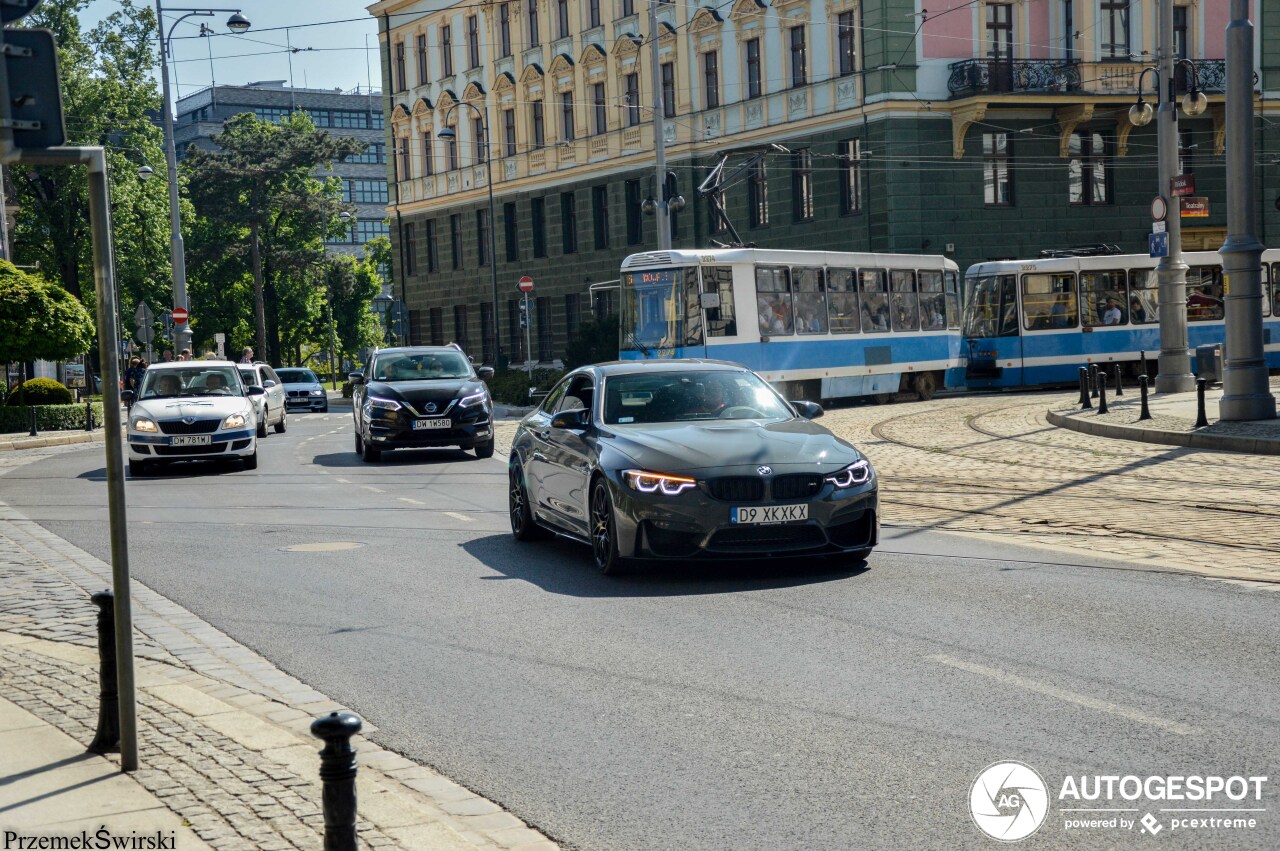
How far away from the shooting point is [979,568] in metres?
10.7

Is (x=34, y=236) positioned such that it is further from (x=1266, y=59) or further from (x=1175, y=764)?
→ (x=1175, y=764)

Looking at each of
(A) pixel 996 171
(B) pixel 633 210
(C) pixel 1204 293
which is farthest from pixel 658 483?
(B) pixel 633 210

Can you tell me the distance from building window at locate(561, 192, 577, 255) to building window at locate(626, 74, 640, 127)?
4906 mm

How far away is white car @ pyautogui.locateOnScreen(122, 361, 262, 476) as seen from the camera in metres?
21.9

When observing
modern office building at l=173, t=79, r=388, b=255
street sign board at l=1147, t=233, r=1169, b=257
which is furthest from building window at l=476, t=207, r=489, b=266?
modern office building at l=173, t=79, r=388, b=255

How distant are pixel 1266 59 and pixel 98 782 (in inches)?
1826

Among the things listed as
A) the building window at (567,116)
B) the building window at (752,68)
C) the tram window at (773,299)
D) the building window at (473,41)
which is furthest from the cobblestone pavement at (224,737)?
the building window at (473,41)

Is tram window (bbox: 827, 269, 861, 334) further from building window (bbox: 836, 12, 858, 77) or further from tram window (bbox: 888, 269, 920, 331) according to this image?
building window (bbox: 836, 12, 858, 77)

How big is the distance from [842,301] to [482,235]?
31.5 metres

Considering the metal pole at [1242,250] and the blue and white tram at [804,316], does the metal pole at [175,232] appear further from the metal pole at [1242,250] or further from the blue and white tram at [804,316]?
the metal pole at [1242,250]

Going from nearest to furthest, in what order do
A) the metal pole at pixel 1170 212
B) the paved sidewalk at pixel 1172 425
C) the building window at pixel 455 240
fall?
A: the paved sidewalk at pixel 1172 425 < the metal pole at pixel 1170 212 < the building window at pixel 455 240

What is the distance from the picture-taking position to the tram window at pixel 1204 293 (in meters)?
39.4

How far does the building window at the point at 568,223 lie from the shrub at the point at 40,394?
24.6 meters

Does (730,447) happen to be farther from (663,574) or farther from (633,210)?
(633,210)
